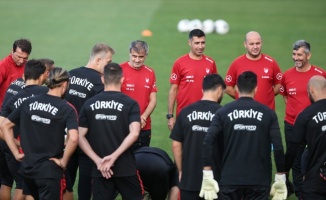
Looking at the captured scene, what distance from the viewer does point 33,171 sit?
10109 millimetres

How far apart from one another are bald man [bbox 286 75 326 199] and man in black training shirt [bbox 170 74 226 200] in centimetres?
106

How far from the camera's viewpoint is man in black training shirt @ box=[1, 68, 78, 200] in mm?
10000

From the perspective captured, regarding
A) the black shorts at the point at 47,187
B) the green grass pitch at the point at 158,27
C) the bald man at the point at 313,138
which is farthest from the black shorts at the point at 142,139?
the green grass pitch at the point at 158,27

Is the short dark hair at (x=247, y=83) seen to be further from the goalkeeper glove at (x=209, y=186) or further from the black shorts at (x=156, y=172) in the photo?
the black shorts at (x=156, y=172)

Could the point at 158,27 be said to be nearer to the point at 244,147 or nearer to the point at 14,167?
the point at 14,167

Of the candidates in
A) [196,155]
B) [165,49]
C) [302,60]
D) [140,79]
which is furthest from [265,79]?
[165,49]

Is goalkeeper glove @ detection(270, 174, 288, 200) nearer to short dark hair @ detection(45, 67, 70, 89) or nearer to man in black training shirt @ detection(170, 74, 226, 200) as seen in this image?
man in black training shirt @ detection(170, 74, 226, 200)

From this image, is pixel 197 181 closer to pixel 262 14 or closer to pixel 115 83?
pixel 115 83

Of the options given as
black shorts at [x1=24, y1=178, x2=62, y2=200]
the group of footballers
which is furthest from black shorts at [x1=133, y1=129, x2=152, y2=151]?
black shorts at [x1=24, y1=178, x2=62, y2=200]

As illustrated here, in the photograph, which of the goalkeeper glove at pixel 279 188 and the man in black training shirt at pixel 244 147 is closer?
the man in black training shirt at pixel 244 147

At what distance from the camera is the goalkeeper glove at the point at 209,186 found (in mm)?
9703

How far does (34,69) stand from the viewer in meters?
10.7

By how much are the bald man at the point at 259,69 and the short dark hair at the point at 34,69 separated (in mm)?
3780

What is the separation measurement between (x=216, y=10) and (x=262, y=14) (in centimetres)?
198
